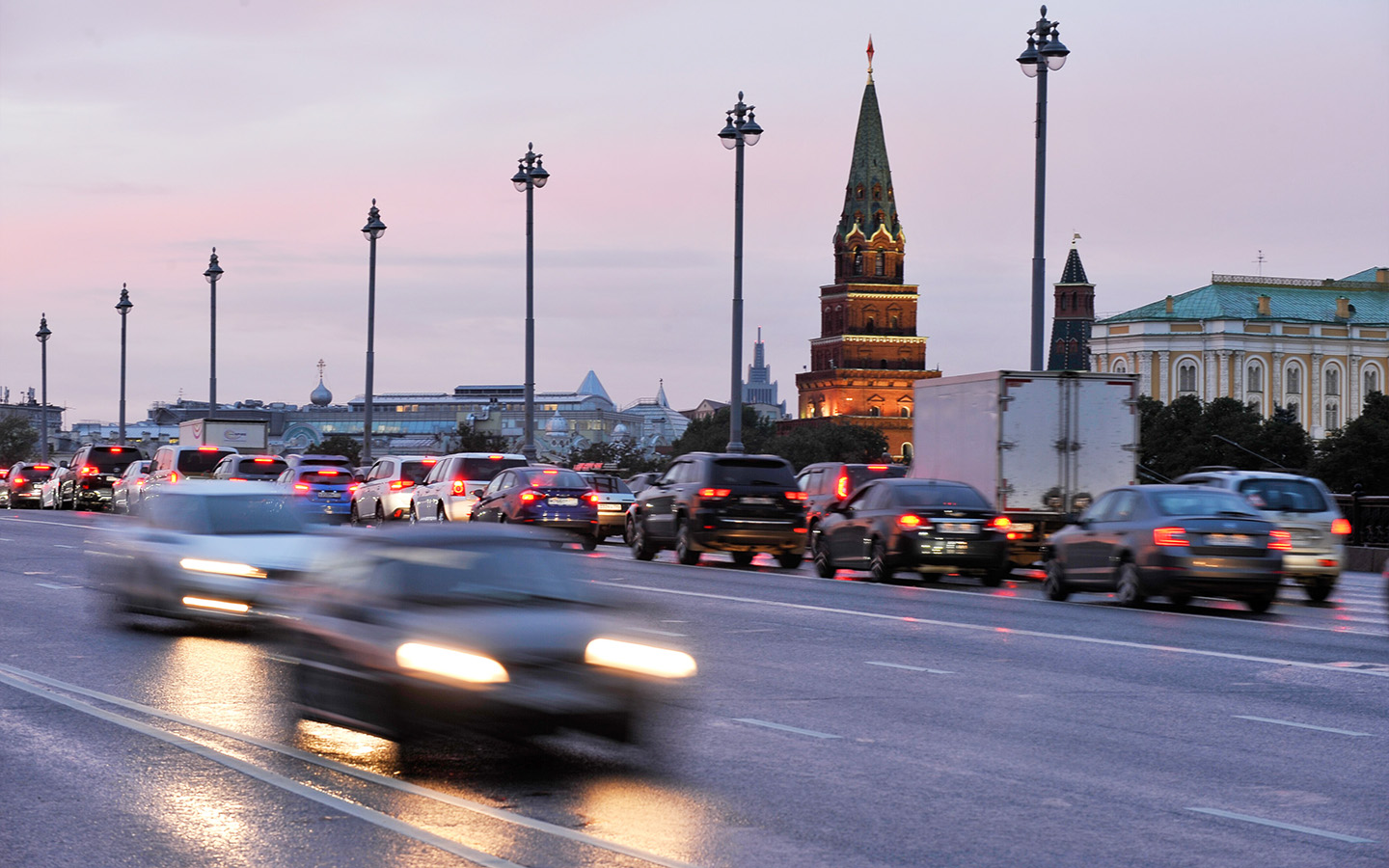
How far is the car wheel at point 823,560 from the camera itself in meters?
26.7

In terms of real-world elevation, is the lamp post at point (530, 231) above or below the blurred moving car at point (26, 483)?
above

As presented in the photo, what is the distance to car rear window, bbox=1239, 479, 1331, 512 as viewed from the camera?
77.1 feet

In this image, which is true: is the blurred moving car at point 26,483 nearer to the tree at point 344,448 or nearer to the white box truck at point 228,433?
the white box truck at point 228,433

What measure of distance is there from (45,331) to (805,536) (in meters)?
73.6

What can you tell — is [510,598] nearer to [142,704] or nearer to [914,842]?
[914,842]

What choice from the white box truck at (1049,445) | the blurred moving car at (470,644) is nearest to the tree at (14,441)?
the white box truck at (1049,445)

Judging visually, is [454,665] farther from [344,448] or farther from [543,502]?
[344,448]

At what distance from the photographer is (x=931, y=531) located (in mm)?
24500

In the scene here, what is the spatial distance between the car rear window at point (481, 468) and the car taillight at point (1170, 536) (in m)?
18.0

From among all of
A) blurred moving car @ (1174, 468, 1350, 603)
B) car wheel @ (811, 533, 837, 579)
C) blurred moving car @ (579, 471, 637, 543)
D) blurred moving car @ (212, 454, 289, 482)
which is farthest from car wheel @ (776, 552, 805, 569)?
blurred moving car @ (212, 454, 289, 482)

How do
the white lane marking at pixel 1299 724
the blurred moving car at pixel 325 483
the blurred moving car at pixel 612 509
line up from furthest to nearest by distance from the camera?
1. the blurred moving car at pixel 325 483
2. the blurred moving car at pixel 612 509
3. the white lane marking at pixel 1299 724

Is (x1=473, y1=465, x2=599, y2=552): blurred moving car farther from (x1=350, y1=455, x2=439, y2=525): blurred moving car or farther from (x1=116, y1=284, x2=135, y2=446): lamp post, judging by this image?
(x1=116, y1=284, x2=135, y2=446): lamp post

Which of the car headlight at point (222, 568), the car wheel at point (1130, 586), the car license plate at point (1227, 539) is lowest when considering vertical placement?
the car wheel at point (1130, 586)

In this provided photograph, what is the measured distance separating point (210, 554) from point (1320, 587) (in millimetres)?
14751
